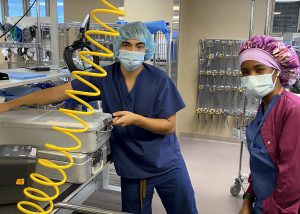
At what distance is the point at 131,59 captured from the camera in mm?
1534

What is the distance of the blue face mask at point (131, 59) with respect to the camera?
1.54 metres

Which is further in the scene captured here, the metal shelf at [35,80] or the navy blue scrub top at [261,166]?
the metal shelf at [35,80]

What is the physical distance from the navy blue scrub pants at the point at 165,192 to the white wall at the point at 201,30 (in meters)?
2.88

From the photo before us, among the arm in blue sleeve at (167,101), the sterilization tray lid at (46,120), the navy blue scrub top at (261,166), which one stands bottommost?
the navy blue scrub top at (261,166)

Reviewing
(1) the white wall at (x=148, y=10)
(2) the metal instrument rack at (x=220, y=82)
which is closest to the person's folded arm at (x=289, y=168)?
(1) the white wall at (x=148, y=10)

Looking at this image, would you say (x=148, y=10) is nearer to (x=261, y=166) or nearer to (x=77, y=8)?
(x=77, y=8)

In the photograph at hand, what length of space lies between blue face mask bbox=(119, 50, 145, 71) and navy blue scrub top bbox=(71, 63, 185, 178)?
6 centimetres

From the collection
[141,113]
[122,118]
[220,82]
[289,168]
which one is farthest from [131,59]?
[220,82]

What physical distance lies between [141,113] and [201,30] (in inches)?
120

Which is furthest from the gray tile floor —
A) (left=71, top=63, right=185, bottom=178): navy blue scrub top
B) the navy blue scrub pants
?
(left=71, top=63, right=185, bottom=178): navy blue scrub top

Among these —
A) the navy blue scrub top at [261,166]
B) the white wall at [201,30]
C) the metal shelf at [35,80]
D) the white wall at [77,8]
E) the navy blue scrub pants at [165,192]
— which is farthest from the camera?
the white wall at [77,8]

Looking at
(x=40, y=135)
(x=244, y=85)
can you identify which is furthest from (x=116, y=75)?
(x=244, y=85)

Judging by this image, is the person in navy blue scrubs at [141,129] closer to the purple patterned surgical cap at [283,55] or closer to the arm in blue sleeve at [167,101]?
the arm in blue sleeve at [167,101]

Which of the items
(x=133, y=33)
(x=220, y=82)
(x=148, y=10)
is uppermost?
A: (x=148, y=10)
